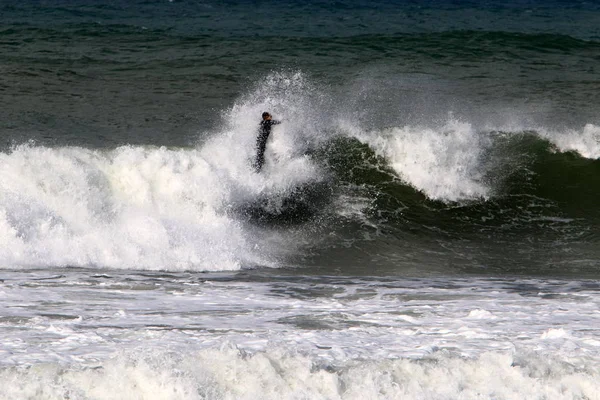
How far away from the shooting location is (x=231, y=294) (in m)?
8.75

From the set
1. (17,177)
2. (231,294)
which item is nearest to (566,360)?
(231,294)

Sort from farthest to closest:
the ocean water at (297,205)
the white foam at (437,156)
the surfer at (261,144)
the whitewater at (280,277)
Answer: the white foam at (437,156) → the surfer at (261,144) → the ocean water at (297,205) → the whitewater at (280,277)

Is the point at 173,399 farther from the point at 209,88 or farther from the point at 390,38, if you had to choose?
the point at 390,38

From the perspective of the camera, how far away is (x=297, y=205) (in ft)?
42.9

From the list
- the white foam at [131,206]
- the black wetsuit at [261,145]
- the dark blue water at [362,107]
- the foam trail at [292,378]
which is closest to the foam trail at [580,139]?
the dark blue water at [362,107]

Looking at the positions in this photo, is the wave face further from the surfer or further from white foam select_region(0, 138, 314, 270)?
the surfer

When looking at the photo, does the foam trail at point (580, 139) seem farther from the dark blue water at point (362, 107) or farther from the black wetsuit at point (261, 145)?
the black wetsuit at point (261, 145)

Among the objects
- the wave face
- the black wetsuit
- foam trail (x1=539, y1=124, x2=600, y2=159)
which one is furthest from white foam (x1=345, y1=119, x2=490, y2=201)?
the black wetsuit

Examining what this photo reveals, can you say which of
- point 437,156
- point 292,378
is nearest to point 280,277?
point 292,378

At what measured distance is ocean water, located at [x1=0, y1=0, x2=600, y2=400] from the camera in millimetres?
6527

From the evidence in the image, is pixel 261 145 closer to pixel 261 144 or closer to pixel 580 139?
pixel 261 144

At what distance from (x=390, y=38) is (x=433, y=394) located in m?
16.9

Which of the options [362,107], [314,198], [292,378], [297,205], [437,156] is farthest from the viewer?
[362,107]

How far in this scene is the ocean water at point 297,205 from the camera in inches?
257
